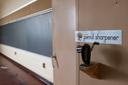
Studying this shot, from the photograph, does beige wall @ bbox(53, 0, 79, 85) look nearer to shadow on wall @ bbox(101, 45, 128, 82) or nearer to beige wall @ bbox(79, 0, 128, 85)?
beige wall @ bbox(79, 0, 128, 85)

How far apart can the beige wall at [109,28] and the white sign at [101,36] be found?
A: 3cm

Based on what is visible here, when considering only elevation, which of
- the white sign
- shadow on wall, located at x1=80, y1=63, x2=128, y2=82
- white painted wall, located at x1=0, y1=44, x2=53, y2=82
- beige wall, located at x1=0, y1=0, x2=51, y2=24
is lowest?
white painted wall, located at x1=0, y1=44, x2=53, y2=82

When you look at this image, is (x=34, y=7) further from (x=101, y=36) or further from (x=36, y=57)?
(x=101, y=36)

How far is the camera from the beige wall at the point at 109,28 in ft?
4.21

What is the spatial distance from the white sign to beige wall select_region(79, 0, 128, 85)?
31 millimetres

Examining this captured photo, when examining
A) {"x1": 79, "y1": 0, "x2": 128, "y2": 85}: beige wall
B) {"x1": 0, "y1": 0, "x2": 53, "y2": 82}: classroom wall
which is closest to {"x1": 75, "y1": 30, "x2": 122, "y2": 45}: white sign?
{"x1": 79, "y1": 0, "x2": 128, "y2": 85}: beige wall

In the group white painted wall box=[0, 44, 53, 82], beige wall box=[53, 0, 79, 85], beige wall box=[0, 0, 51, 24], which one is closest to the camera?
beige wall box=[53, 0, 79, 85]

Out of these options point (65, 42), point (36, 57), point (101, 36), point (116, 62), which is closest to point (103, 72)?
point (116, 62)

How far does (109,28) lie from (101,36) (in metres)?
0.11

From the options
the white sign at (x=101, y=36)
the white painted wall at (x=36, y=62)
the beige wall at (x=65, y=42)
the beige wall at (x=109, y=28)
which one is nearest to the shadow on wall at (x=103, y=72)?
the beige wall at (x=109, y=28)

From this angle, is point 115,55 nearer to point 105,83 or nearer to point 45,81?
point 105,83

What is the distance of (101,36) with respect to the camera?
4.81ft

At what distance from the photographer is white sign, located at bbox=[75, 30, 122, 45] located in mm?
1335

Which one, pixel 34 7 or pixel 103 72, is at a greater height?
pixel 34 7
